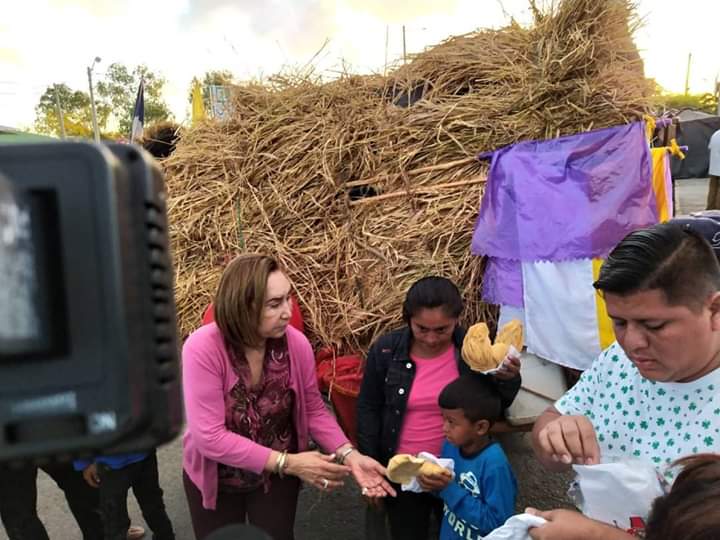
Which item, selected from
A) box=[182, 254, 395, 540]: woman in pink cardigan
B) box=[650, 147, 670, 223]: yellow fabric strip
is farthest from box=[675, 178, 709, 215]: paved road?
box=[182, 254, 395, 540]: woman in pink cardigan

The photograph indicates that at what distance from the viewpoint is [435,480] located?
1833 millimetres

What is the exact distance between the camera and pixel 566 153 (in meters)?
2.51

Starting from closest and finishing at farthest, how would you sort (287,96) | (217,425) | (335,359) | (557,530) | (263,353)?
(557,530), (217,425), (263,353), (335,359), (287,96)

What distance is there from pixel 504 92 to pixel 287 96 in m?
1.45

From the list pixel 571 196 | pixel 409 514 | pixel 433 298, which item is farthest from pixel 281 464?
pixel 571 196

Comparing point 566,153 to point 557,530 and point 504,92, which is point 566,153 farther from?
point 557,530

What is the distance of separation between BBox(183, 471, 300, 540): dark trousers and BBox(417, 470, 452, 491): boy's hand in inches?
19.2

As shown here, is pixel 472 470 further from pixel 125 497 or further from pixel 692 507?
pixel 125 497

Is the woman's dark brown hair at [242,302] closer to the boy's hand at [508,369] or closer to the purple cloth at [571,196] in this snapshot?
the boy's hand at [508,369]

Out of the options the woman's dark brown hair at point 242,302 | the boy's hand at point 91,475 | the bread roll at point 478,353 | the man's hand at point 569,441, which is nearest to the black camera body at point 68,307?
the man's hand at point 569,441

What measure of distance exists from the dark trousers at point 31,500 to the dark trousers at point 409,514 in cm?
143

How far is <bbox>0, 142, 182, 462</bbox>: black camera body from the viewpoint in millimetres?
457

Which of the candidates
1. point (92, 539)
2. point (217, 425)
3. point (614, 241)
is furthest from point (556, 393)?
point (92, 539)

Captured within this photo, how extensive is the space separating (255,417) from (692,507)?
137cm
